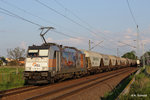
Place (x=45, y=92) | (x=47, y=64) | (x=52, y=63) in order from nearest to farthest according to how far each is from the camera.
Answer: (x=45, y=92)
(x=47, y=64)
(x=52, y=63)

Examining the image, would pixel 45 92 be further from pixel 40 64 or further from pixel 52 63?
pixel 52 63

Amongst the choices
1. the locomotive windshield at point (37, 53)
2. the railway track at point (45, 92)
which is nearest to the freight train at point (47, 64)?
the locomotive windshield at point (37, 53)

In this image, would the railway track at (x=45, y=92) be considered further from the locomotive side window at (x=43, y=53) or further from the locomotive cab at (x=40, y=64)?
the locomotive side window at (x=43, y=53)

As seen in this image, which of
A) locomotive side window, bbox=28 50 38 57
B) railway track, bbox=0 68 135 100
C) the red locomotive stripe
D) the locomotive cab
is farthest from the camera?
locomotive side window, bbox=28 50 38 57

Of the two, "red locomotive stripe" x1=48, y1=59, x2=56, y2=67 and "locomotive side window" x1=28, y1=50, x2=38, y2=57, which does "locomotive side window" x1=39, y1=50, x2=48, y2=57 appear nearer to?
"locomotive side window" x1=28, y1=50, x2=38, y2=57

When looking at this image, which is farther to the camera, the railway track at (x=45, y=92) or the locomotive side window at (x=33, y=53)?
the locomotive side window at (x=33, y=53)

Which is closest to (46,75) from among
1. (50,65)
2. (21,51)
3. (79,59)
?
(50,65)

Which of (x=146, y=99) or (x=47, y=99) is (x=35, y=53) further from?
(x=146, y=99)

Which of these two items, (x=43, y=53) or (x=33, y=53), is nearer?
(x=43, y=53)

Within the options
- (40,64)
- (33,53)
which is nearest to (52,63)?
(40,64)

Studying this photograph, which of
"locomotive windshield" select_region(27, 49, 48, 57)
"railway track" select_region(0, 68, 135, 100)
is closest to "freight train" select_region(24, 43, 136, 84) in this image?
"locomotive windshield" select_region(27, 49, 48, 57)

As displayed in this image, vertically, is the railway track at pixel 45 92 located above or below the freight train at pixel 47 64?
below

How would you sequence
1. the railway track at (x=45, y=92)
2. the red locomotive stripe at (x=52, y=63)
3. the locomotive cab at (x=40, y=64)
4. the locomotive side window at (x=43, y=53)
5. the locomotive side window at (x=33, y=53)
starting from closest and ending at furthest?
the railway track at (x=45, y=92), the locomotive cab at (x=40, y=64), the red locomotive stripe at (x=52, y=63), the locomotive side window at (x=43, y=53), the locomotive side window at (x=33, y=53)

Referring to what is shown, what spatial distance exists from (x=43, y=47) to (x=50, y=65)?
1.81 m
